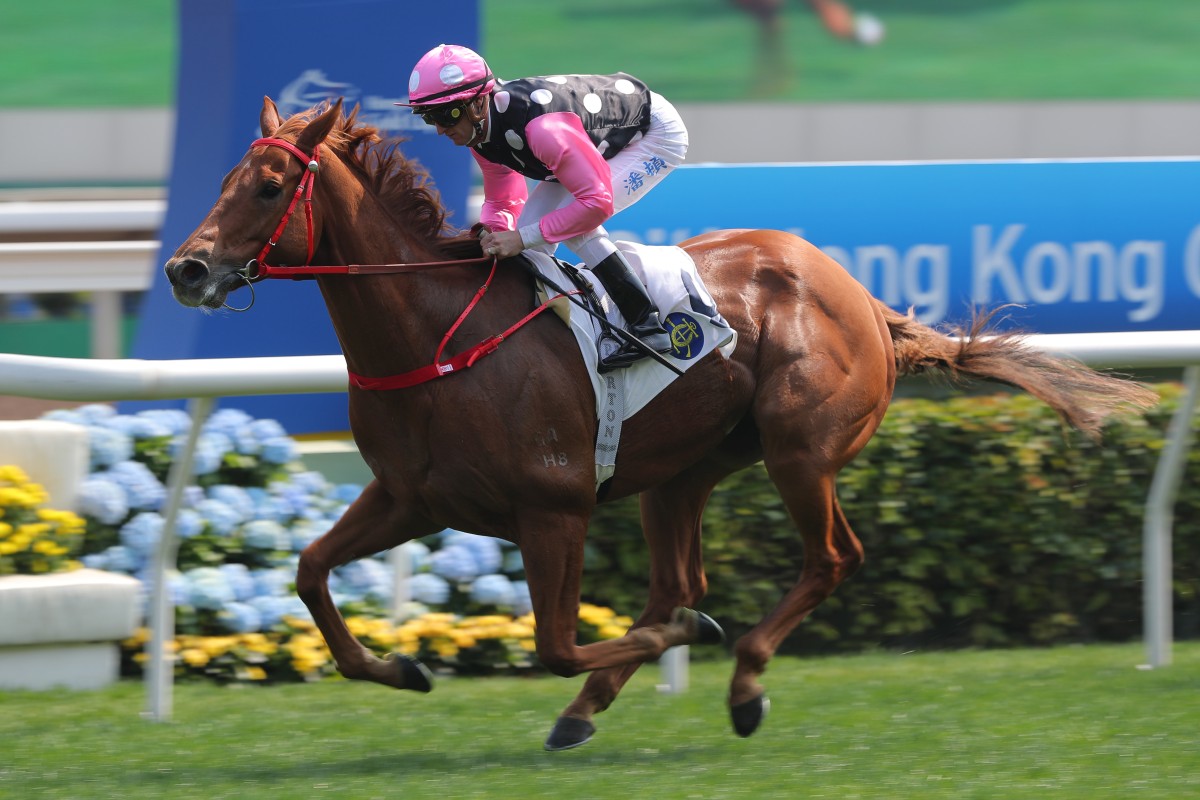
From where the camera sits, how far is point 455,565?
5328 mm

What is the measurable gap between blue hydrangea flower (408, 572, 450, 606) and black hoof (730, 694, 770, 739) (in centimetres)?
138

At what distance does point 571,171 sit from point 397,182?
1.43 feet

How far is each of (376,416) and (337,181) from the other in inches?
21.2

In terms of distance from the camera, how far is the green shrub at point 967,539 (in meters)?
5.46

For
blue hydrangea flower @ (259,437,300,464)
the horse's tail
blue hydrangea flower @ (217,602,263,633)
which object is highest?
the horse's tail

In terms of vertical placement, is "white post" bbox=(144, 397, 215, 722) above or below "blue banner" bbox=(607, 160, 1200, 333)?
below

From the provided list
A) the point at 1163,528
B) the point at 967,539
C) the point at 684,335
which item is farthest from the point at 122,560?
the point at 1163,528

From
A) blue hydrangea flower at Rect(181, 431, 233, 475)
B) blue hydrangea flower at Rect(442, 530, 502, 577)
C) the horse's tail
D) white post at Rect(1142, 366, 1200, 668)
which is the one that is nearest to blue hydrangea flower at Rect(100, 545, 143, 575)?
blue hydrangea flower at Rect(181, 431, 233, 475)

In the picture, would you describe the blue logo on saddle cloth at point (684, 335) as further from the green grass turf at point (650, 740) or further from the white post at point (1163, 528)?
the white post at point (1163, 528)

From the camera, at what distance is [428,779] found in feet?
12.4

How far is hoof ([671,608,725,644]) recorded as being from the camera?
4215 millimetres

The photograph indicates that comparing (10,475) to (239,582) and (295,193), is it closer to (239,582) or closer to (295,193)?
(239,582)

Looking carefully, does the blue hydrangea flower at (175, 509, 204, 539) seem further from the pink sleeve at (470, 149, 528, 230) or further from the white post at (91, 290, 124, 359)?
the white post at (91, 290, 124, 359)

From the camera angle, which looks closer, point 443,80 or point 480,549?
point 443,80
